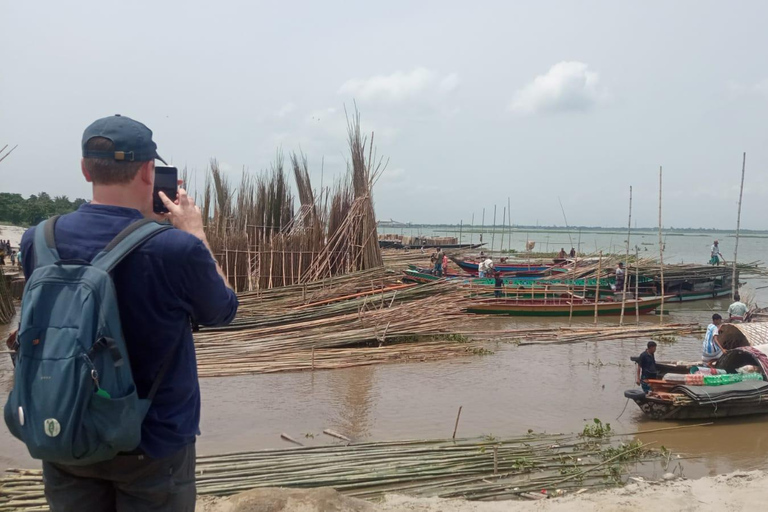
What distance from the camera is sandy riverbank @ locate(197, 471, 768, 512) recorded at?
3713 mm

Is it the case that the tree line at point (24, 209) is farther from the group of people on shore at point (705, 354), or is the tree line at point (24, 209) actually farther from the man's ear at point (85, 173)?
the man's ear at point (85, 173)

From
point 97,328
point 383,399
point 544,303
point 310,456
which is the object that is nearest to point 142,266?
point 97,328

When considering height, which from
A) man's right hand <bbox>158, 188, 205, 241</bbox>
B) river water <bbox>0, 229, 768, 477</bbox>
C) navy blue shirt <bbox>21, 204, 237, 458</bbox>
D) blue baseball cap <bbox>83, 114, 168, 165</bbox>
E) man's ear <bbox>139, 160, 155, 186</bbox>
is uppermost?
blue baseball cap <bbox>83, 114, 168, 165</bbox>

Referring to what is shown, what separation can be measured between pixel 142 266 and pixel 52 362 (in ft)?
1.01

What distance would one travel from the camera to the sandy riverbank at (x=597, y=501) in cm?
371

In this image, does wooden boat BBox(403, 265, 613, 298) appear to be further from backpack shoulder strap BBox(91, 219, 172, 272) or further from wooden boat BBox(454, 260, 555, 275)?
backpack shoulder strap BBox(91, 219, 172, 272)

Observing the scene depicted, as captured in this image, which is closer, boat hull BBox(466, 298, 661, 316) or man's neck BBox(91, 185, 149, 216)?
man's neck BBox(91, 185, 149, 216)

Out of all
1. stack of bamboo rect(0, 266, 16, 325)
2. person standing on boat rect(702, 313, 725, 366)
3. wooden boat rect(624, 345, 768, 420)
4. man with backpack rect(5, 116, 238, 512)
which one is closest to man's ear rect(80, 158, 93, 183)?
man with backpack rect(5, 116, 238, 512)

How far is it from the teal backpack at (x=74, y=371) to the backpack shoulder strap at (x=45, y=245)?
27 mm

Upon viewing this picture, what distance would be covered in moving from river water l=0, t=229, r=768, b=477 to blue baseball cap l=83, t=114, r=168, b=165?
16.9 feet

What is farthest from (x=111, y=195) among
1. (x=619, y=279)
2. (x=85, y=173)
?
(x=619, y=279)

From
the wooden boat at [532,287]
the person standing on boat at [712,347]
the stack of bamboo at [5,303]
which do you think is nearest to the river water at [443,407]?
the person standing on boat at [712,347]

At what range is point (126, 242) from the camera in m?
1.62

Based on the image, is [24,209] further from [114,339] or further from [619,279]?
[114,339]
